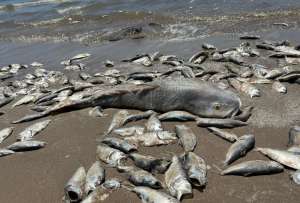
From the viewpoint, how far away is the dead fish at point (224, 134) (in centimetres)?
610

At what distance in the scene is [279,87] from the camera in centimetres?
774

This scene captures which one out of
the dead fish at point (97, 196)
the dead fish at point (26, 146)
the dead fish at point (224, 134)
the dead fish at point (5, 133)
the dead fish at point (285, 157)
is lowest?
the dead fish at point (5, 133)

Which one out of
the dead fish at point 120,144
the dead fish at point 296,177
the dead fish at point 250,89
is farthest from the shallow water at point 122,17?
the dead fish at point 296,177

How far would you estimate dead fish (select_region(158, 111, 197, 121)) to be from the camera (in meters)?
6.80

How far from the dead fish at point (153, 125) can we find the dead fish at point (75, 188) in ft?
4.60

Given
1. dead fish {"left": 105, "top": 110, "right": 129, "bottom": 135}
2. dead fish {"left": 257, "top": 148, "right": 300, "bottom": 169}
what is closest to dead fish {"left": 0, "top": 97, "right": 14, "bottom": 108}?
dead fish {"left": 105, "top": 110, "right": 129, "bottom": 135}

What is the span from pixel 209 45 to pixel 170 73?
243cm

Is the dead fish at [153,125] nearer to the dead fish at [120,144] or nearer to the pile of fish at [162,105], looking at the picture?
the pile of fish at [162,105]

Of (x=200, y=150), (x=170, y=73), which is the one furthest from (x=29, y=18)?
(x=200, y=150)

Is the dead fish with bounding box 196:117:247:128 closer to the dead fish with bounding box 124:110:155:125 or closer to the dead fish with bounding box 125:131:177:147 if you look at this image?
the dead fish with bounding box 125:131:177:147

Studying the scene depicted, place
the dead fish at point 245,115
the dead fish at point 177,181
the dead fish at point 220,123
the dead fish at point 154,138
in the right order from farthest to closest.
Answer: the dead fish at point 245,115 < the dead fish at point 220,123 < the dead fish at point 154,138 < the dead fish at point 177,181

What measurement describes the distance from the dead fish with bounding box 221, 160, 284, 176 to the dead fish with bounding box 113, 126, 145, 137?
5.53 ft

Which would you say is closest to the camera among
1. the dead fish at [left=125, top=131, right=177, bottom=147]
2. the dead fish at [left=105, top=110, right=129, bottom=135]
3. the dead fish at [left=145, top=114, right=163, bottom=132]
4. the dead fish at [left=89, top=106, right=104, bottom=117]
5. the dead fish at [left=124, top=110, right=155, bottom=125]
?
the dead fish at [left=125, top=131, right=177, bottom=147]

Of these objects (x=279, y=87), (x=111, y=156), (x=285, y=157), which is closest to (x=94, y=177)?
(x=111, y=156)
